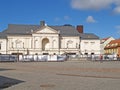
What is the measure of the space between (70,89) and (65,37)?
100m

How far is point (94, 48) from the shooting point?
118 meters

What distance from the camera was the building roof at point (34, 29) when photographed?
111m

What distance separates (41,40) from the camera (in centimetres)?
11006

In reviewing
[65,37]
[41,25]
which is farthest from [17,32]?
[65,37]

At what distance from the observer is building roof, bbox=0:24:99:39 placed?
110812 mm

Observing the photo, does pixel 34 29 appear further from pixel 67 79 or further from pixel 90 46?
pixel 67 79

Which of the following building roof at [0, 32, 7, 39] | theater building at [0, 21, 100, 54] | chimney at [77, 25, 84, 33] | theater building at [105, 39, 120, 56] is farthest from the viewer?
chimney at [77, 25, 84, 33]

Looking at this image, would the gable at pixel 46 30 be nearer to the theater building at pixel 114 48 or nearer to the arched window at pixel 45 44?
the arched window at pixel 45 44

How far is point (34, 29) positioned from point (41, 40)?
5.94 meters

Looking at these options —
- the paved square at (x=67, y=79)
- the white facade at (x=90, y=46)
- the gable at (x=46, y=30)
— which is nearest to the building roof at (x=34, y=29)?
the white facade at (x=90, y=46)

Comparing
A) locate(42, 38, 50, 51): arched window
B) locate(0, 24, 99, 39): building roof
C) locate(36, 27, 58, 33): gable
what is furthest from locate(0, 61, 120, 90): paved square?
locate(0, 24, 99, 39): building roof

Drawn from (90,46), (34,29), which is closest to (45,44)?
(34,29)

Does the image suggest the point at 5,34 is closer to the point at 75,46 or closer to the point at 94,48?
the point at 75,46

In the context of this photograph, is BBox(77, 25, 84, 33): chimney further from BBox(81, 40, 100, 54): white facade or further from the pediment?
the pediment
